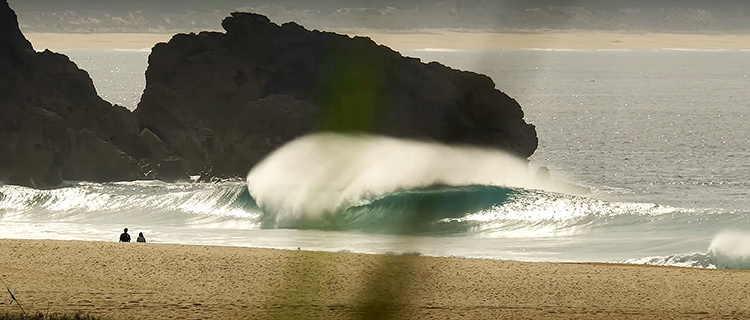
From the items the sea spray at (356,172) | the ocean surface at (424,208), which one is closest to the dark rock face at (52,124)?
the ocean surface at (424,208)

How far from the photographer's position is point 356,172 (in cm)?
4244

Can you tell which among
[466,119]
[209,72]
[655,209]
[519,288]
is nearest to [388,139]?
[466,119]

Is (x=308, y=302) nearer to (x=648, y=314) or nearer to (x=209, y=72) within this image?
(x=648, y=314)

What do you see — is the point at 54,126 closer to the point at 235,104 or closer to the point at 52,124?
the point at 52,124

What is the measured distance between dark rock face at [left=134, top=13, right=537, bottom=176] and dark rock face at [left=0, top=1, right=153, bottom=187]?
191 centimetres

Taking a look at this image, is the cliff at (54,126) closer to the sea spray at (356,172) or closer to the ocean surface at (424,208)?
the ocean surface at (424,208)

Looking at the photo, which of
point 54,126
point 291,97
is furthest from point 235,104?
point 54,126

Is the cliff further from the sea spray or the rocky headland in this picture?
the sea spray

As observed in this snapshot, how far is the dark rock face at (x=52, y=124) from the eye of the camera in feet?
151

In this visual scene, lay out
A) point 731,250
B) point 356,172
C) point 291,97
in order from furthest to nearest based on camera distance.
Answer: point 291,97 → point 356,172 → point 731,250

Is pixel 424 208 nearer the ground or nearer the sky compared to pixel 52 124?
nearer the ground

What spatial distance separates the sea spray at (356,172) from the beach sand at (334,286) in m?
13.9

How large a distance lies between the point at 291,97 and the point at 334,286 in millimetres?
31194

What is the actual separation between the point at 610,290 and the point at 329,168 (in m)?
24.6
